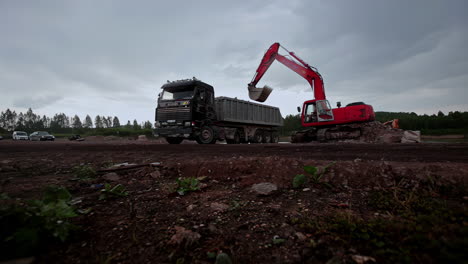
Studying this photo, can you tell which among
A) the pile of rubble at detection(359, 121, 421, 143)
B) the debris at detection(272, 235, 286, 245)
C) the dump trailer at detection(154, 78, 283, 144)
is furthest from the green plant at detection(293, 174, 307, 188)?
the pile of rubble at detection(359, 121, 421, 143)

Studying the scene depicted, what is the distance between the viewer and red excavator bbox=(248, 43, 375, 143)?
1234cm

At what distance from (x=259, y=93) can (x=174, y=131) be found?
19.0 ft

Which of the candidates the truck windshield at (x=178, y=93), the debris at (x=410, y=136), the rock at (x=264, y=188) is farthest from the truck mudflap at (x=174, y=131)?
the debris at (x=410, y=136)

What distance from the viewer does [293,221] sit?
1589mm

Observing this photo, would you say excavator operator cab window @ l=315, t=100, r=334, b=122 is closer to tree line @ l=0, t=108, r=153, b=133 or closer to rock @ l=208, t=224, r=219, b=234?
rock @ l=208, t=224, r=219, b=234

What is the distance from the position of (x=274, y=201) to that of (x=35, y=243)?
1847 millimetres

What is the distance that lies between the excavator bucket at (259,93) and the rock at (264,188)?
10509mm

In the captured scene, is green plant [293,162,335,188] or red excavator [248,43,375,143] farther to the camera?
red excavator [248,43,375,143]

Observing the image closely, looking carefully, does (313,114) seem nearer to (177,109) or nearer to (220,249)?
(177,109)

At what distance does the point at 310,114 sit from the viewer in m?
13.4

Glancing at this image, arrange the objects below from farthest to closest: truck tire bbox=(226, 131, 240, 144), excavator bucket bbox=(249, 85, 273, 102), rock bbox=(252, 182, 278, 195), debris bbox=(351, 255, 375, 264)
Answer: truck tire bbox=(226, 131, 240, 144) < excavator bucket bbox=(249, 85, 273, 102) < rock bbox=(252, 182, 278, 195) < debris bbox=(351, 255, 375, 264)

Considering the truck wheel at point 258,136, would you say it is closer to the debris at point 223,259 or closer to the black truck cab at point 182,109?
the black truck cab at point 182,109

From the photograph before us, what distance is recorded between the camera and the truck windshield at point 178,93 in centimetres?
1035

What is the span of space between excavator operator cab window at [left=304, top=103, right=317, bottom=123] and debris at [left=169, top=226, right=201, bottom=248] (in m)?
13.1
